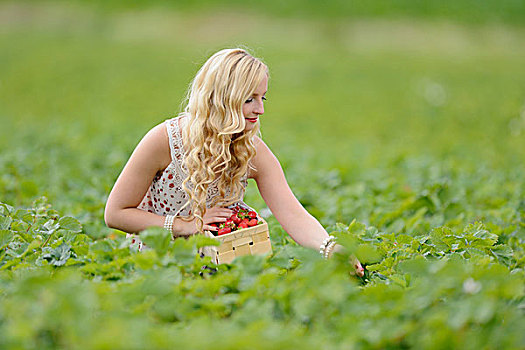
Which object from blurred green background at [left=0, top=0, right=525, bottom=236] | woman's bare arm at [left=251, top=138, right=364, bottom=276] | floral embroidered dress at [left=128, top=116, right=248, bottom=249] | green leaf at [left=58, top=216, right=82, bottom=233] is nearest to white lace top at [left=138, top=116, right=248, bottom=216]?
floral embroidered dress at [left=128, top=116, right=248, bottom=249]

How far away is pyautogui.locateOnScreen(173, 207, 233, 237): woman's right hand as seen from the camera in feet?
9.88

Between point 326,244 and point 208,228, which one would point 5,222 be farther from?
point 326,244

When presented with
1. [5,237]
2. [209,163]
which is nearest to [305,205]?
[209,163]

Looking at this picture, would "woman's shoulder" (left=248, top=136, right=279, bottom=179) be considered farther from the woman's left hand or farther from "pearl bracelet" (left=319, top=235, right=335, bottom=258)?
the woman's left hand

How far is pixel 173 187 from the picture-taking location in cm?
314

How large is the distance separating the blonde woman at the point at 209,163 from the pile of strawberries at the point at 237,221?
3 centimetres

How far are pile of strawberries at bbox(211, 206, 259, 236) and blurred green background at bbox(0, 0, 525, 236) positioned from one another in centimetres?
105

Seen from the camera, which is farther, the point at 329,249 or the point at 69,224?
the point at 69,224

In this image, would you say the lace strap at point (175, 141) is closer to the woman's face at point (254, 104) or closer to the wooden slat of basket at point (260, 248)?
the woman's face at point (254, 104)

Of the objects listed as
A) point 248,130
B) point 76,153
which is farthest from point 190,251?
point 76,153

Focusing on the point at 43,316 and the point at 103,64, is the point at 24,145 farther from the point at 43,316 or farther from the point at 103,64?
the point at 103,64

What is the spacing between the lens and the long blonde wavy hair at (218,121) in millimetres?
2957

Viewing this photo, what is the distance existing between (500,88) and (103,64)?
1075 cm

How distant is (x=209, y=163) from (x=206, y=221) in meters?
0.28
